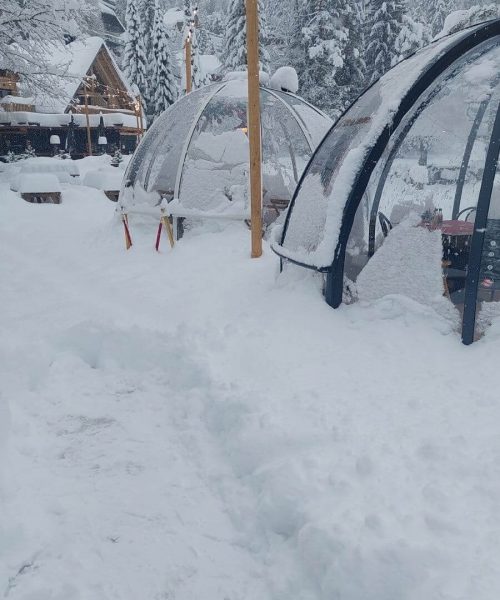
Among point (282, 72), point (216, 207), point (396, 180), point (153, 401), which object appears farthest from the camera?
point (282, 72)

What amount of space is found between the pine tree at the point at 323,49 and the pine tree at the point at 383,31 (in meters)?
1.85

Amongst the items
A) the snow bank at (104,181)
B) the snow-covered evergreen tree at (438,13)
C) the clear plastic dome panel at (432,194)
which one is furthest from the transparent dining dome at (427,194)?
the snow-covered evergreen tree at (438,13)

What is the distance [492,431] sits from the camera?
123 inches

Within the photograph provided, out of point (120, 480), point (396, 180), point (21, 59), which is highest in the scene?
point (21, 59)

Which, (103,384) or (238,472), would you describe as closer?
(238,472)

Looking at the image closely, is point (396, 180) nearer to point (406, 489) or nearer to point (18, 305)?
point (406, 489)

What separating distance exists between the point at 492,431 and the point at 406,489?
0.83 m

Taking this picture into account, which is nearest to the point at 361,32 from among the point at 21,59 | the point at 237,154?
the point at 21,59

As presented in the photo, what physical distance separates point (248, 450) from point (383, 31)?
27.4 metres

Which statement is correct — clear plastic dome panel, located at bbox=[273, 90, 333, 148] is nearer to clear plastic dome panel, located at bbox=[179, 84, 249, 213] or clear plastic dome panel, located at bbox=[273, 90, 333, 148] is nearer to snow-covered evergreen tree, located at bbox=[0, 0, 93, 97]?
clear plastic dome panel, located at bbox=[179, 84, 249, 213]

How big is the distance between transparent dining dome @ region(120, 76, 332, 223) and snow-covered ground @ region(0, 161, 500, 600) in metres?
3.64

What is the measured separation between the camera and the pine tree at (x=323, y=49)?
77.5ft

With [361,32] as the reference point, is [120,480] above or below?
below

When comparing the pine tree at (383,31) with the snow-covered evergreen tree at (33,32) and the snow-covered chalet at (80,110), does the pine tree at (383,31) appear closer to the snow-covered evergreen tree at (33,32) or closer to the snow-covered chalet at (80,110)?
the snow-covered chalet at (80,110)
